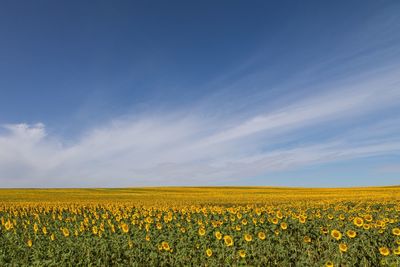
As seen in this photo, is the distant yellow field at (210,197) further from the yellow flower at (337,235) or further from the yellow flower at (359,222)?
the yellow flower at (337,235)

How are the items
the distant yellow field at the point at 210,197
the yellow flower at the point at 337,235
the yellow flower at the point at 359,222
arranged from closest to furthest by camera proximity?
the yellow flower at the point at 337,235
the yellow flower at the point at 359,222
the distant yellow field at the point at 210,197

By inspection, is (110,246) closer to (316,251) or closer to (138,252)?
(138,252)

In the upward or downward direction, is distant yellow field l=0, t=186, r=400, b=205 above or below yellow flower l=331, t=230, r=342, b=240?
above

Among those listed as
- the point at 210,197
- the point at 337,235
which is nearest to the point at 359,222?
the point at 337,235

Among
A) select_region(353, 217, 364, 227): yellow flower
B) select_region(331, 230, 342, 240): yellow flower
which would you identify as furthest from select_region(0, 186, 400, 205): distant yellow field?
select_region(331, 230, 342, 240): yellow flower

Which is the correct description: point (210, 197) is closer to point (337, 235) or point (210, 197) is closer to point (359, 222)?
point (359, 222)

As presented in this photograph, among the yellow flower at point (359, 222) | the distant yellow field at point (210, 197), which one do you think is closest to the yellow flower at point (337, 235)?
the yellow flower at point (359, 222)

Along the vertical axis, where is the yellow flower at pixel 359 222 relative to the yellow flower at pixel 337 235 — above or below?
above

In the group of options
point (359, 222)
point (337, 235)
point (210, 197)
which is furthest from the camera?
point (210, 197)

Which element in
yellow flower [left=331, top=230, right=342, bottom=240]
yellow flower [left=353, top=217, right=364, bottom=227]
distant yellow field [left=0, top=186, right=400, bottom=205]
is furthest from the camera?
distant yellow field [left=0, top=186, right=400, bottom=205]

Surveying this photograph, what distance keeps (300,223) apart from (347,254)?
261cm

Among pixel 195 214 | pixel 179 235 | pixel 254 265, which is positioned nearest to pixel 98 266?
pixel 179 235

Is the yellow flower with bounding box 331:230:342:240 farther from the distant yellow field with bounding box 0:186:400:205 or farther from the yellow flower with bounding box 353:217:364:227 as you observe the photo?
the distant yellow field with bounding box 0:186:400:205

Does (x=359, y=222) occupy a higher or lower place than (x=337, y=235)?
higher
